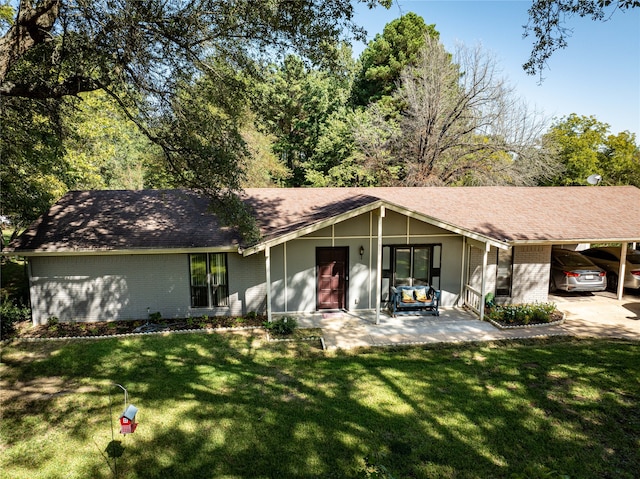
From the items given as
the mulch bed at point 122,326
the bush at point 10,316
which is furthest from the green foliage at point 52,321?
the bush at point 10,316

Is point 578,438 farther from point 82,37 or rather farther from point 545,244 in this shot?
point 82,37

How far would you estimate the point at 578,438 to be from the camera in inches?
238

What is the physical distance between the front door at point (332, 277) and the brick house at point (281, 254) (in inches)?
1.3

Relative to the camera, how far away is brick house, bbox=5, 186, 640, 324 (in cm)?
1166

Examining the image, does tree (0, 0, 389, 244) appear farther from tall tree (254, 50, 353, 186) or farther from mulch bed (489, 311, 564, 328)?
tall tree (254, 50, 353, 186)

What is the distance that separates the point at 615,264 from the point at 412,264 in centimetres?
790

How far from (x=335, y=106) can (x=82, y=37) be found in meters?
22.3

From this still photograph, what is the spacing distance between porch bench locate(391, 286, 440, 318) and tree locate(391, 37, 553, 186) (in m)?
13.4

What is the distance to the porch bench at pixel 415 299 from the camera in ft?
40.2

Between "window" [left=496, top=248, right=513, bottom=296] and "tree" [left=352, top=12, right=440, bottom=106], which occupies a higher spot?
"tree" [left=352, top=12, right=440, bottom=106]

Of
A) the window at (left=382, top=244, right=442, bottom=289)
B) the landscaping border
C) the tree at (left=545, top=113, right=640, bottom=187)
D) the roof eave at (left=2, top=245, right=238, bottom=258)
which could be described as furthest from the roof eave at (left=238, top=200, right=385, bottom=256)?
the tree at (left=545, top=113, right=640, bottom=187)

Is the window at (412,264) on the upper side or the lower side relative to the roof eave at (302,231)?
lower

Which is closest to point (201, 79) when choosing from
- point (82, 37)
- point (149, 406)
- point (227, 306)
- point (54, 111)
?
point (82, 37)

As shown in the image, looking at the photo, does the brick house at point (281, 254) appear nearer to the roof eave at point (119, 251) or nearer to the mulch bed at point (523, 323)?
the roof eave at point (119, 251)
